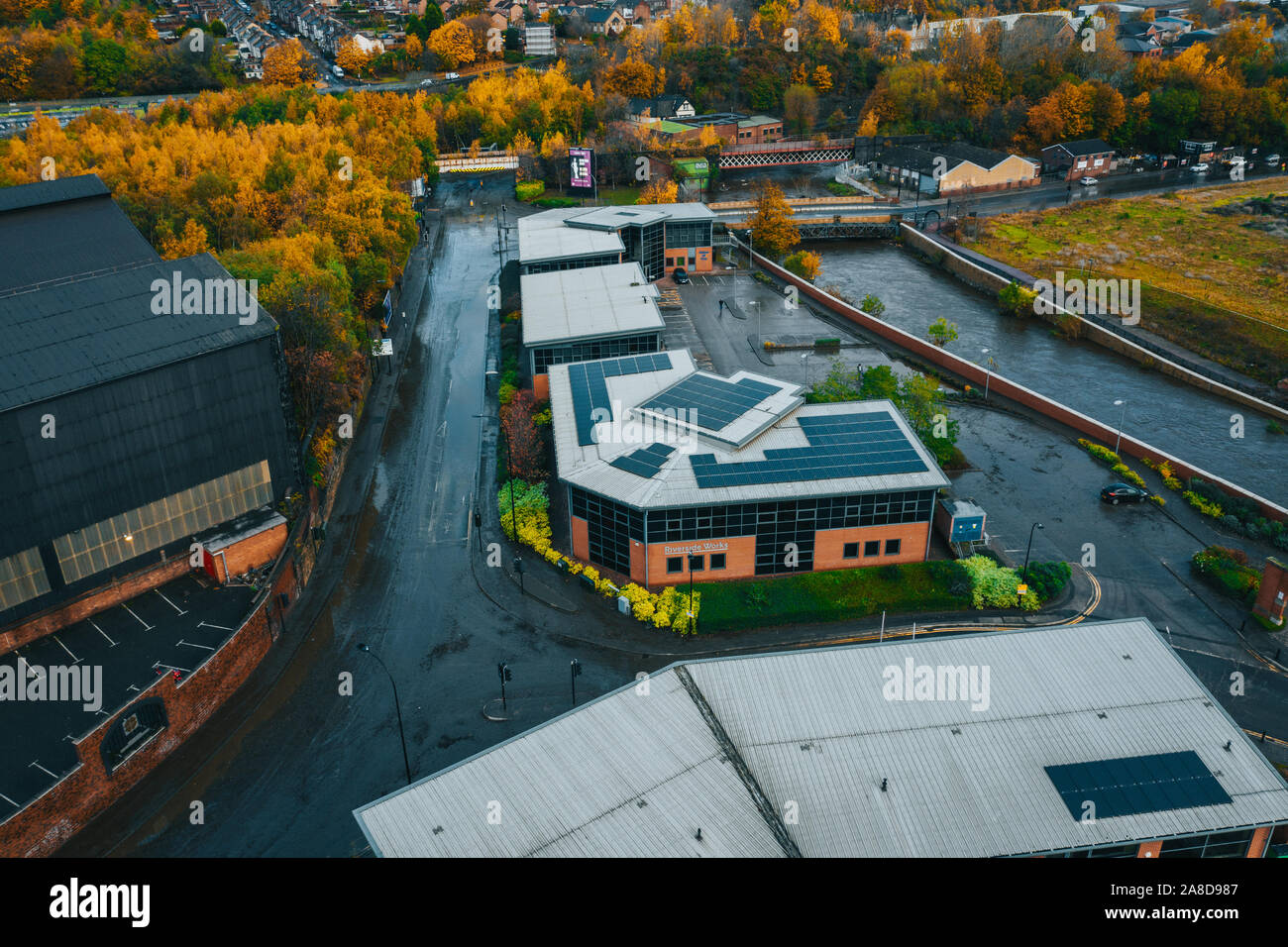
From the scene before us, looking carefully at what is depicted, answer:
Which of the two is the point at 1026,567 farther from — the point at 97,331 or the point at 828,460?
the point at 97,331

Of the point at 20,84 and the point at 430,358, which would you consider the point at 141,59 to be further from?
the point at 430,358

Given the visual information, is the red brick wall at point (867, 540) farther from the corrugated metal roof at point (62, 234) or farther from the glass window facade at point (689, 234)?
the glass window facade at point (689, 234)

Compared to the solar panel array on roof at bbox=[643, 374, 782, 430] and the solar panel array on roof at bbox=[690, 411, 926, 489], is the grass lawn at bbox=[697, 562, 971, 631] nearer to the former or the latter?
the solar panel array on roof at bbox=[690, 411, 926, 489]

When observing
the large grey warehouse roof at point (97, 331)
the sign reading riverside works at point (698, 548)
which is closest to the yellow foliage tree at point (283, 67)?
the large grey warehouse roof at point (97, 331)

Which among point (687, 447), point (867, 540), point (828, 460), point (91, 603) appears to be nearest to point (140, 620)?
point (91, 603)

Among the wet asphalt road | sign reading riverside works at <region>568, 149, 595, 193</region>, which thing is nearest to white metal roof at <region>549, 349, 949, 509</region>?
the wet asphalt road

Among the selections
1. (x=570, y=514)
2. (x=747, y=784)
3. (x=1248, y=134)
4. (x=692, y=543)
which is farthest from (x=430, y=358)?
(x=1248, y=134)
